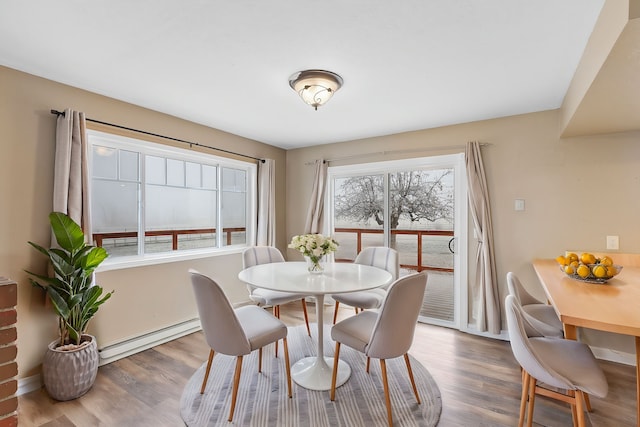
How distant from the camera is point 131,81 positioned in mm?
2291

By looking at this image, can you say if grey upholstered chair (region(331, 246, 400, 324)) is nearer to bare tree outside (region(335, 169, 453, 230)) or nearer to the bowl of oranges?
bare tree outside (region(335, 169, 453, 230))

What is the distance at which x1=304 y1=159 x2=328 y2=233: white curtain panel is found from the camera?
164 inches

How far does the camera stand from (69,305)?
6.82 feet

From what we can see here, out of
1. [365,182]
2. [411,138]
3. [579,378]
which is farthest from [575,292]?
[365,182]

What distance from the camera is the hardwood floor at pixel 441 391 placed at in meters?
A: 1.83

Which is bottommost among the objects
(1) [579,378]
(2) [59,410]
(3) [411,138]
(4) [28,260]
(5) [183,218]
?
(2) [59,410]

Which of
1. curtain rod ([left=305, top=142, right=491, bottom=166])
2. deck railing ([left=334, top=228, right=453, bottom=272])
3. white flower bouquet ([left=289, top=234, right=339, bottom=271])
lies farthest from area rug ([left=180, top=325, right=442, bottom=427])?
curtain rod ([left=305, top=142, right=491, bottom=166])

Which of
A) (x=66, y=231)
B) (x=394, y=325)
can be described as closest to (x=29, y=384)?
(x=66, y=231)

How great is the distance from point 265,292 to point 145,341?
1220 millimetres

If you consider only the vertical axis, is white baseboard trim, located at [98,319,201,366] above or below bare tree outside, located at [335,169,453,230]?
below

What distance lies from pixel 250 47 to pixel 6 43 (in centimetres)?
152

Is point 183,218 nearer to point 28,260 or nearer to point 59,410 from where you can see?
point 28,260

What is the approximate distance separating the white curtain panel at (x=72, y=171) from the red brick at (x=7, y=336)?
1391mm

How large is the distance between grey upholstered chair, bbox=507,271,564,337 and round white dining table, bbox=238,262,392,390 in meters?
0.85
